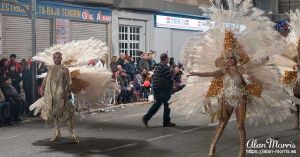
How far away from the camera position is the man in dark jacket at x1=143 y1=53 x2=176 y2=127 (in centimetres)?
1282

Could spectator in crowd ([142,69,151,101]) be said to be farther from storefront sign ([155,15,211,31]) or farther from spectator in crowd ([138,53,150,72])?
storefront sign ([155,15,211,31])

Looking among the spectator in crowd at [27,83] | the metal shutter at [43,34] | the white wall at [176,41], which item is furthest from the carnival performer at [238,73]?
the white wall at [176,41]

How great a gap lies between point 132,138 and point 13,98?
16.0ft

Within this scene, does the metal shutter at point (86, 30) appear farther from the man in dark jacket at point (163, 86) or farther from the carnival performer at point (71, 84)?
the carnival performer at point (71, 84)

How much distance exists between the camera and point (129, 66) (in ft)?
68.0

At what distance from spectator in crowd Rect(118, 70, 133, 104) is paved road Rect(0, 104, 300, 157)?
488cm

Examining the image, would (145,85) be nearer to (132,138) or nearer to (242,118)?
(132,138)

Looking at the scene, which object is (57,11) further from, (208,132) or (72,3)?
(208,132)

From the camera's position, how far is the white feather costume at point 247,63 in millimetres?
8352

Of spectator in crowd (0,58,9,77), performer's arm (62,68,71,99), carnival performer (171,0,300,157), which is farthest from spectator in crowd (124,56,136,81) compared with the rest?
carnival performer (171,0,300,157)

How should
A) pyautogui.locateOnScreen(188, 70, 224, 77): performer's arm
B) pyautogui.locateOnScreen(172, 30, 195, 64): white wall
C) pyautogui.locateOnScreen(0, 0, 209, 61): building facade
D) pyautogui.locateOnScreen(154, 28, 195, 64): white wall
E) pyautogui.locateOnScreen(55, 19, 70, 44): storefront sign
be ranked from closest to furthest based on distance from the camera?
pyautogui.locateOnScreen(188, 70, 224, 77): performer's arm, pyautogui.locateOnScreen(0, 0, 209, 61): building facade, pyautogui.locateOnScreen(55, 19, 70, 44): storefront sign, pyautogui.locateOnScreen(154, 28, 195, 64): white wall, pyautogui.locateOnScreen(172, 30, 195, 64): white wall

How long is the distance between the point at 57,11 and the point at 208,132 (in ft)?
40.8

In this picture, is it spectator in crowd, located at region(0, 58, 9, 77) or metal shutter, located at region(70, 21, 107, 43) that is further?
metal shutter, located at region(70, 21, 107, 43)

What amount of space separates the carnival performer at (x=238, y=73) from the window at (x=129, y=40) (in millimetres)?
17598
